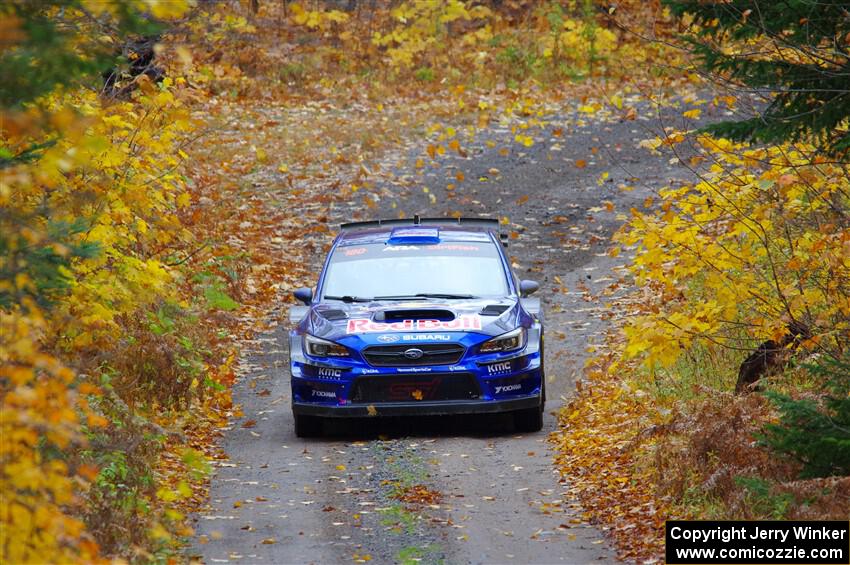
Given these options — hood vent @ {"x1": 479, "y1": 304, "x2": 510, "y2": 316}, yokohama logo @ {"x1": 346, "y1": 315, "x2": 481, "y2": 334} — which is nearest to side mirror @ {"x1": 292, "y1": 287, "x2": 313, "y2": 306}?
yokohama logo @ {"x1": 346, "y1": 315, "x2": 481, "y2": 334}

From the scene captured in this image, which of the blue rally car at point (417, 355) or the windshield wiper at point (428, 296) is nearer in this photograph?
the blue rally car at point (417, 355)

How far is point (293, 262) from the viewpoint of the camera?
19625 mm

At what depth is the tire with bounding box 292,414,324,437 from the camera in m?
11.5

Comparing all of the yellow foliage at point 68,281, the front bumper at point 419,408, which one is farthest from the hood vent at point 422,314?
the yellow foliage at point 68,281

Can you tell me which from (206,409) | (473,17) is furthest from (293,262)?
(473,17)

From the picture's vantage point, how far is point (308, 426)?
38.1 feet

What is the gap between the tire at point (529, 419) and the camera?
11.6m

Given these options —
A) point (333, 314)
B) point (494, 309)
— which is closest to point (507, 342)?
point (494, 309)

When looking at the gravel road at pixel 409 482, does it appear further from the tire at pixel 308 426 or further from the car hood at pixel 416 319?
the car hood at pixel 416 319

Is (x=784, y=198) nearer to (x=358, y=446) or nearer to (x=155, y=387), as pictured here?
(x=358, y=446)

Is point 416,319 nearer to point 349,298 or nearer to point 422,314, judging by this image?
point 422,314

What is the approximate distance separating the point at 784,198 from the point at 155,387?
6.41 m

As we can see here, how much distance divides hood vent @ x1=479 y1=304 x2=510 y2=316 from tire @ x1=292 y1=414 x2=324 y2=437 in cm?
189

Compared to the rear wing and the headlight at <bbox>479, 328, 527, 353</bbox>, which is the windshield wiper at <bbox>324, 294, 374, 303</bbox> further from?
the rear wing
